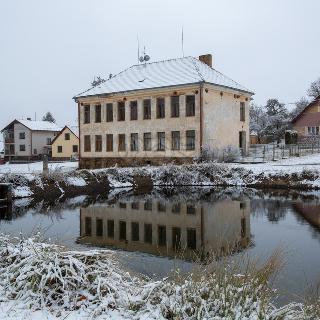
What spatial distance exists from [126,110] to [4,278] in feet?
106

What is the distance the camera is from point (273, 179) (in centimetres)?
2786

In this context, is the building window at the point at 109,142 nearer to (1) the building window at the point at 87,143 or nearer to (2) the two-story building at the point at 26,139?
(1) the building window at the point at 87,143

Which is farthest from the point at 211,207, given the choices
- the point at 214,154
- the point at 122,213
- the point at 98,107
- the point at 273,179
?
the point at 98,107

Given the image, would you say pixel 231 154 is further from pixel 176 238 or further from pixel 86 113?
pixel 176 238

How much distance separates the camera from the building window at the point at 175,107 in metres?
35.9

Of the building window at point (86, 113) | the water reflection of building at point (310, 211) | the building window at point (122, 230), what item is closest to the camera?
the building window at point (122, 230)

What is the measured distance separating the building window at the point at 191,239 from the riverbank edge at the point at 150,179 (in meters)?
11.8

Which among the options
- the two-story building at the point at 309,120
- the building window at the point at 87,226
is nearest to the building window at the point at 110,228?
the building window at the point at 87,226

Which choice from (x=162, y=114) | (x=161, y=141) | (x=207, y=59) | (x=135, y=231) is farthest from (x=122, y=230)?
(x=207, y=59)

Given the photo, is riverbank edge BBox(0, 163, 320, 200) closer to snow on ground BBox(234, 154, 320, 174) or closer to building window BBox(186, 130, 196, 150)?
snow on ground BBox(234, 154, 320, 174)

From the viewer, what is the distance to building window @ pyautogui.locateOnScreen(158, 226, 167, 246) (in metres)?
12.8

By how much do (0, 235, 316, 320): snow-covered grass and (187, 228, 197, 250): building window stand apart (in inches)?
218

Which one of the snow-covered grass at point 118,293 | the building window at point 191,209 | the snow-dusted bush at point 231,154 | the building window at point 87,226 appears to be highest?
the snow-dusted bush at point 231,154

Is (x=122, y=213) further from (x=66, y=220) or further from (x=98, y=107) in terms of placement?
(x=98, y=107)
